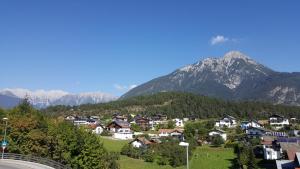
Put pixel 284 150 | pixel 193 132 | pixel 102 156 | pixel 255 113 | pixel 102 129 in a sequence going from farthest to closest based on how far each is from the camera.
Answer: pixel 255 113 < pixel 102 129 < pixel 193 132 < pixel 284 150 < pixel 102 156

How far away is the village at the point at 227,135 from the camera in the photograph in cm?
7725

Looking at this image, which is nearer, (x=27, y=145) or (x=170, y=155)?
(x=27, y=145)

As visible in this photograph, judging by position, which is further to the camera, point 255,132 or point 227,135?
point 227,135

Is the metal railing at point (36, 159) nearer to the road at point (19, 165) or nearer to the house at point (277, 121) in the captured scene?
the road at point (19, 165)

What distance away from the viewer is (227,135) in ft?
390

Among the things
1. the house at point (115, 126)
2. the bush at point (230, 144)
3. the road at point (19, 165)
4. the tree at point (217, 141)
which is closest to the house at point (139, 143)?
the tree at point (217, 141)

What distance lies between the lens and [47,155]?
5459cm

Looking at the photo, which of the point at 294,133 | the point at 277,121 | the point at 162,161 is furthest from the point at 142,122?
the point at 162,161

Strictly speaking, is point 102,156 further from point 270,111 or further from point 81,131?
point 270,111

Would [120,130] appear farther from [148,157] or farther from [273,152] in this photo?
[273,152]

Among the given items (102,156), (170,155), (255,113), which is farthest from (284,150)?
(255,113)

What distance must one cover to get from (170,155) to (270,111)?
12078cm

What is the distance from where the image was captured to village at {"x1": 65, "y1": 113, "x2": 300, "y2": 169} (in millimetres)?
77250

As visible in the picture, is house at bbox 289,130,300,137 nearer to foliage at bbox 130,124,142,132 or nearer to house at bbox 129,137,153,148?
house at bbox 129,137,153,148
